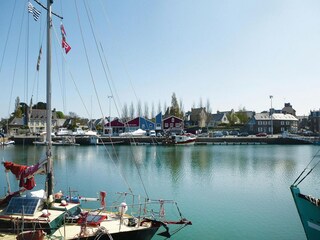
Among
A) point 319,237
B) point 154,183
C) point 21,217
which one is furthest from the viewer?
point 154,183

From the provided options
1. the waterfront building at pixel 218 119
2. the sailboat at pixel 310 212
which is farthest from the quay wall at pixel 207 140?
the sailboat at pixel 310 212

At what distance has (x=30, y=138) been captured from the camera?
94.8 meters

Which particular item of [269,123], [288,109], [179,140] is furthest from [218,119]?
[179,140]

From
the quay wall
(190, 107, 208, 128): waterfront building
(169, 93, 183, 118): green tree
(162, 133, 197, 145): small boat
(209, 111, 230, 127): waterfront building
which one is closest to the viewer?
(162, 133, 197, 145): small boat

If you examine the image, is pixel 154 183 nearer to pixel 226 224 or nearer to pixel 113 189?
pixel 113 189

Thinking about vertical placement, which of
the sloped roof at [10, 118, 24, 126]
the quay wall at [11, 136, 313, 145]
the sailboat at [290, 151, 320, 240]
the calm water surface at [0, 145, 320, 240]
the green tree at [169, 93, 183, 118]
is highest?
the green tree at [169, 93, 183, 118]

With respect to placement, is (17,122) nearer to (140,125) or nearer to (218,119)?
(140,125)

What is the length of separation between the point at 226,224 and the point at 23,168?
40.0 feet

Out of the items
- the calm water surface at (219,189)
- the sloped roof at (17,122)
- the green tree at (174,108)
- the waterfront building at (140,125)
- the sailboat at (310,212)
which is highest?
the green tree at (174,108)

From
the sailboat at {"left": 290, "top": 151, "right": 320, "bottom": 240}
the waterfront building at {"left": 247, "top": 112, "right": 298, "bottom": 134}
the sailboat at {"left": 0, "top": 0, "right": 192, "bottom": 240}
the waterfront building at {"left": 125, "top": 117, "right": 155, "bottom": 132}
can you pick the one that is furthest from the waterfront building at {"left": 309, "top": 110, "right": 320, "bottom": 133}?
the sailboat at {"left": 0, "top": 0, "right": 192, "bottom": 240}

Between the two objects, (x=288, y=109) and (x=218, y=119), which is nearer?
(x=218, y=119)

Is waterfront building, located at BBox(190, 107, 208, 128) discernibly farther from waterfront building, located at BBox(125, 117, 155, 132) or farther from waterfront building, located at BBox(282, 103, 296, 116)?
waterfront building, located at BBox(282, 103, 296, 116)

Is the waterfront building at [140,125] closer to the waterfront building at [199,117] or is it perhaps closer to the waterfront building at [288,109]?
the waterfront building at [199,117]

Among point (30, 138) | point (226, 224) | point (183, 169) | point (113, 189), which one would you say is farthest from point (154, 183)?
point (30, 138)
